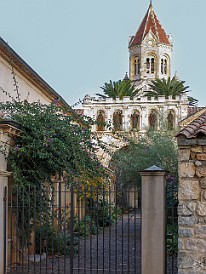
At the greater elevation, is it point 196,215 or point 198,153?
point 198,153

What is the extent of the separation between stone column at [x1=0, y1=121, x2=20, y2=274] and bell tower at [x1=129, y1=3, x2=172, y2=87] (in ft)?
160

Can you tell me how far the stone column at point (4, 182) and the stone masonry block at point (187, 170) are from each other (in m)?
3.76

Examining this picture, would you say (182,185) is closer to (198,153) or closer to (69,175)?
(198,153)

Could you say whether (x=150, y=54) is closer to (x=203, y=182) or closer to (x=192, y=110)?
(x=192, y=110)

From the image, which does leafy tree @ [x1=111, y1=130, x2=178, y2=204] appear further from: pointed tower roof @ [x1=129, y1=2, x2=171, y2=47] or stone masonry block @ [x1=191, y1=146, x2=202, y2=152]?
pointed tower roof @ [x1=129, y1=2, x2=171, y2=47]

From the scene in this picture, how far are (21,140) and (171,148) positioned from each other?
9.92 m

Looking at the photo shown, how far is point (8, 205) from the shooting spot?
11.2 metres

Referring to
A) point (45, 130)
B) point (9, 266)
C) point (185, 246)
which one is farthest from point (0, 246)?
point (185, 246)

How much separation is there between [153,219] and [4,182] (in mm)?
3463

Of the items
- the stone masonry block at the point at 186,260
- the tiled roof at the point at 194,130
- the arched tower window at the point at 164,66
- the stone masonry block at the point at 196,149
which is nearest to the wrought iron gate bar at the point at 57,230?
the stone masonry block at the point at 186,260

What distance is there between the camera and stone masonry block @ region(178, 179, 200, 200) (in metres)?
8.41

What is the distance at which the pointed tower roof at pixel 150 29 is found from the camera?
203ft

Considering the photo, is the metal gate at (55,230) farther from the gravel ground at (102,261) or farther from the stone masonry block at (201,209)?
the stone masonry block at (201,209)

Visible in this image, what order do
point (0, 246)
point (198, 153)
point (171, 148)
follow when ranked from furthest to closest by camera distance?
point (171, 148), point (0, 246), point (198, 153)
